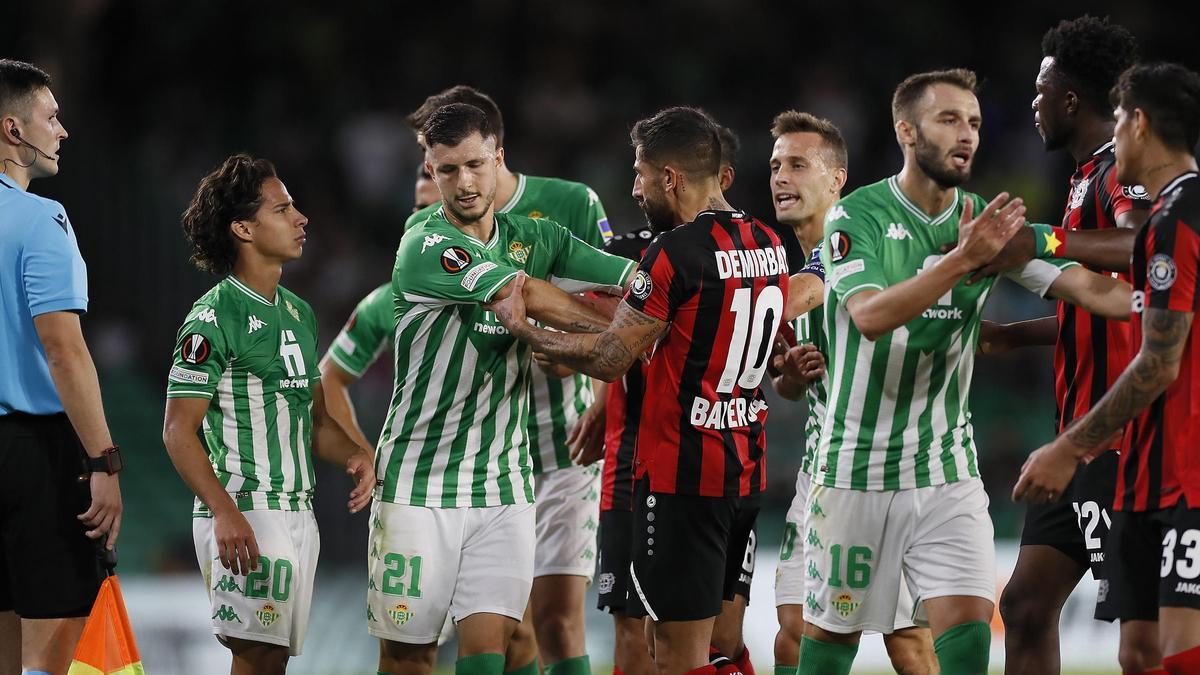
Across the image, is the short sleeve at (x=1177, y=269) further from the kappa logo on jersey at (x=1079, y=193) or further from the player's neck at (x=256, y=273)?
the player's neck at (x=256, y=273)

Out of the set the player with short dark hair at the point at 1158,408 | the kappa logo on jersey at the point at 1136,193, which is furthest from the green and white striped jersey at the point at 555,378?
the player with short dark hair at the point at 1158,408

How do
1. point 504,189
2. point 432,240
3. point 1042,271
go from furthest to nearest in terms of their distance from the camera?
point 504,189, point 432,240, point 1042,271

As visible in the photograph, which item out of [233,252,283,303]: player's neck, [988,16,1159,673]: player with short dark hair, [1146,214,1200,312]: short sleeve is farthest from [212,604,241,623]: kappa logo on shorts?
[1146,214,1200,312]: short sleeve

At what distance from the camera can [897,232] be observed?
5.45 metres

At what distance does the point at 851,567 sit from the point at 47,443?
3206 mm

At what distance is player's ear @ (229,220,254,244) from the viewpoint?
237 inches

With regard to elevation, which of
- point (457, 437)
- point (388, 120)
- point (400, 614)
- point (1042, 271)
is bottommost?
point (400, 614)

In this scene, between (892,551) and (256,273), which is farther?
(256,273)

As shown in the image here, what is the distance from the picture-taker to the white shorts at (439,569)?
18.7 feet

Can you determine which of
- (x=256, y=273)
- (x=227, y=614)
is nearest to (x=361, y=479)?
(x=227, y=614)

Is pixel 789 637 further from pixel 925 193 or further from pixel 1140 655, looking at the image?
pixel 925 193

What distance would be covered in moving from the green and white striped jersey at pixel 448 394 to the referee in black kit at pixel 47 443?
1.16m

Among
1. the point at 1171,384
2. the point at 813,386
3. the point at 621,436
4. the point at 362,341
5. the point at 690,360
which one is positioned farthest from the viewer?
the point at 362,341

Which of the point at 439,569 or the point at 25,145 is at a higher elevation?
the point at 25,145
